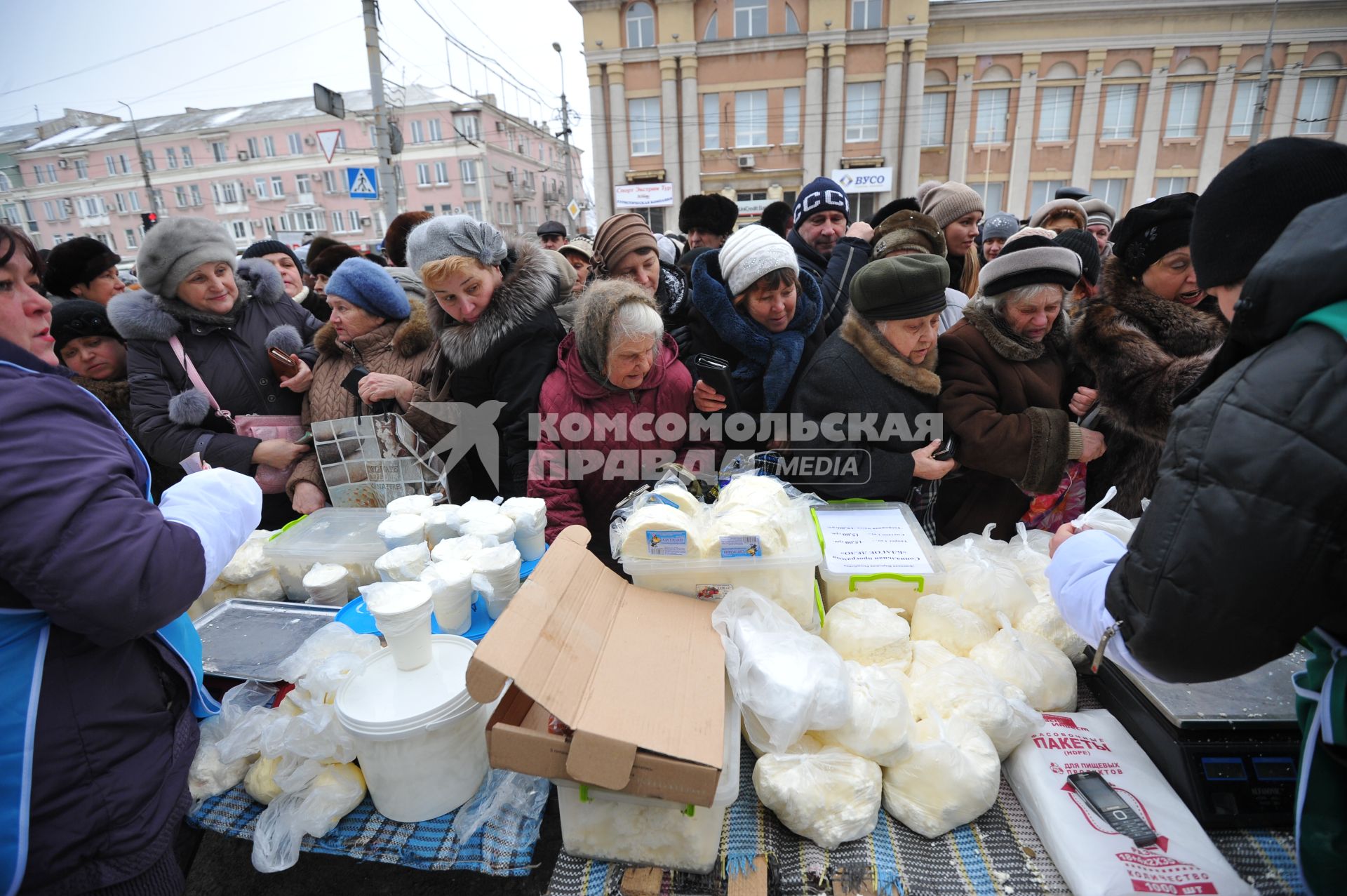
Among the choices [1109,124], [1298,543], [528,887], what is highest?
[1109,124]

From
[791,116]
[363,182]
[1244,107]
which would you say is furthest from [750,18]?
[363,182]

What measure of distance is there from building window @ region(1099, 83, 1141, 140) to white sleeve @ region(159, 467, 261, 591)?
27900 millimetres

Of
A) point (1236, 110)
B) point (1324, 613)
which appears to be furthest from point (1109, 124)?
point (1324, 613)

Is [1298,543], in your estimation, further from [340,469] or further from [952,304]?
[340,469]

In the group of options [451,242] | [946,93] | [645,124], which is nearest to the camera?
[451,242]

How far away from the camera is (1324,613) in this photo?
0.77m

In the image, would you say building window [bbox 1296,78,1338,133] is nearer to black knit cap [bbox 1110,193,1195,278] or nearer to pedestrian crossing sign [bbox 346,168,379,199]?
black knit cap [bbox 1110,193,1195,278]

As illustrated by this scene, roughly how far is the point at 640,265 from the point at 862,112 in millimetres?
22425

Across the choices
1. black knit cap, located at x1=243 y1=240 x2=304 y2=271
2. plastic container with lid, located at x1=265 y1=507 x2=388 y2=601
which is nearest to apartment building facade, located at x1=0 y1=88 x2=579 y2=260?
black knit cap, located at x1=243 y1=240 x2=304 y2=271

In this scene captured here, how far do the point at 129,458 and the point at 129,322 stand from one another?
5.99 ft

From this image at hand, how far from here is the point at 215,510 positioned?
1.23 m

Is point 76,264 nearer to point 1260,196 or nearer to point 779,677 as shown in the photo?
point 779,677

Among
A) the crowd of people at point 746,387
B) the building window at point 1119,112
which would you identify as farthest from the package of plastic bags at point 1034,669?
the building window at point 1119,112

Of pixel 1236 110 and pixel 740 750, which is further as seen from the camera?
pixel 1236 110
